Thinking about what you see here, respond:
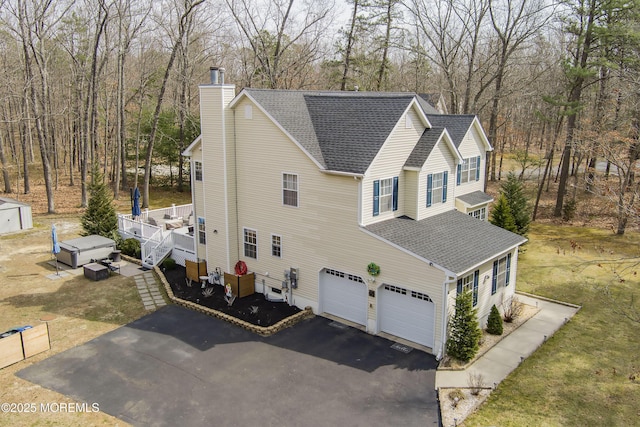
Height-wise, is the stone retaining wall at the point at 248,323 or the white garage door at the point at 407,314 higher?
the white garage door at the point at 407,314

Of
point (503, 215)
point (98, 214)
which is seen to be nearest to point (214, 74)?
point (98, 214)

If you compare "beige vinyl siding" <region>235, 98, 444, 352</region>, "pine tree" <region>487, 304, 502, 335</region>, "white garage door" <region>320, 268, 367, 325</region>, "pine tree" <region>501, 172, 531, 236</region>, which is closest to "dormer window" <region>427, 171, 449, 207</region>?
"beige vinyl siding" <region>235, 98, 444, 352</region>

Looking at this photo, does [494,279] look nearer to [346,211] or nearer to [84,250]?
[346,211]

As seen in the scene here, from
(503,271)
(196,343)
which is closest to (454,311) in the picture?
(503,271)

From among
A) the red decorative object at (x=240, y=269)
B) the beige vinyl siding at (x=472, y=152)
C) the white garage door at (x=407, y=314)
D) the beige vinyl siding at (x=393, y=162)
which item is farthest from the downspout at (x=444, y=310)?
the beige vinyl siding at (x=472, y=152)

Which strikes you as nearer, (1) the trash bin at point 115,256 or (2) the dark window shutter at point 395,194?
(2) the dark window shutter at point 395,194

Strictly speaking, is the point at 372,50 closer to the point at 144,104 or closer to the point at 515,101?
the point at 515,101

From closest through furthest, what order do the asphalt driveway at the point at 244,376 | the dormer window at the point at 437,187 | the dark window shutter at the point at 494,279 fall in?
the asphalt driveway at the point at 244,376 → the dark window shutter at the point at 494,279 → the dormer window at the point at 437,187

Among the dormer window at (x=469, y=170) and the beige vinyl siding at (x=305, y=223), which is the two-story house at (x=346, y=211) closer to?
the beige vinyl siding at (x=305, y=223)

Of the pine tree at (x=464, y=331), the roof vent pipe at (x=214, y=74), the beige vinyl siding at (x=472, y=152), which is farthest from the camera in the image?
the beige vinyl siding at (x=472, y=152)
